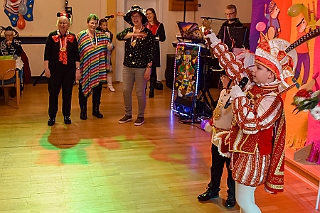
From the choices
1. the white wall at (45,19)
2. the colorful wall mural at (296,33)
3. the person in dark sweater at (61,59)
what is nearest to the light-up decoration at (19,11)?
the white wall at (45,19)

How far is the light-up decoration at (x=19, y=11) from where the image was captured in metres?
7.91

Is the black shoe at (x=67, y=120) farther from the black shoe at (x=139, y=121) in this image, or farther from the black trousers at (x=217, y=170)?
the black trousers at (x=217, y=170)

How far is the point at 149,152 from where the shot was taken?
4457 mm

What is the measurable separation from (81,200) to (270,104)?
1.71 meters

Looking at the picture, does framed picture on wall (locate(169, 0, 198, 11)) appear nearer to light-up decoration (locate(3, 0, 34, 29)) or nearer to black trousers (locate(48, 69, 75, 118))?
light-up decoration (locate(3, 0, 34, 29))

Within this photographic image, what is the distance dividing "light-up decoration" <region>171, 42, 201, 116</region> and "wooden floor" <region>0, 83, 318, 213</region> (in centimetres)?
24

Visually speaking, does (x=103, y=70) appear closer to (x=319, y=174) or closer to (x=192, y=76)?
(x=192, y=76)

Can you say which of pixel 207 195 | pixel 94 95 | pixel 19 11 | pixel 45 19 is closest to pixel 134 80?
pixel 94 95

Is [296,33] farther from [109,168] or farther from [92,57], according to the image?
[92,57]

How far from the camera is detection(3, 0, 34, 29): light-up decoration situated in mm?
7914

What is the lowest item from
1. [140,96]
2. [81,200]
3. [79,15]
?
[81,200]

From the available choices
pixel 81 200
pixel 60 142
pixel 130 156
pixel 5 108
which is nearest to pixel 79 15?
pixel 5 108

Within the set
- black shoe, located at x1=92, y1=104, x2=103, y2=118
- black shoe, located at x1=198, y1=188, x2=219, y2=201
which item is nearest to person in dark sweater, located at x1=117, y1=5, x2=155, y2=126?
black shoe, located at x1=92, y1=104, x2=103, y2=118

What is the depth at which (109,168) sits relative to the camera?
3.98 m
